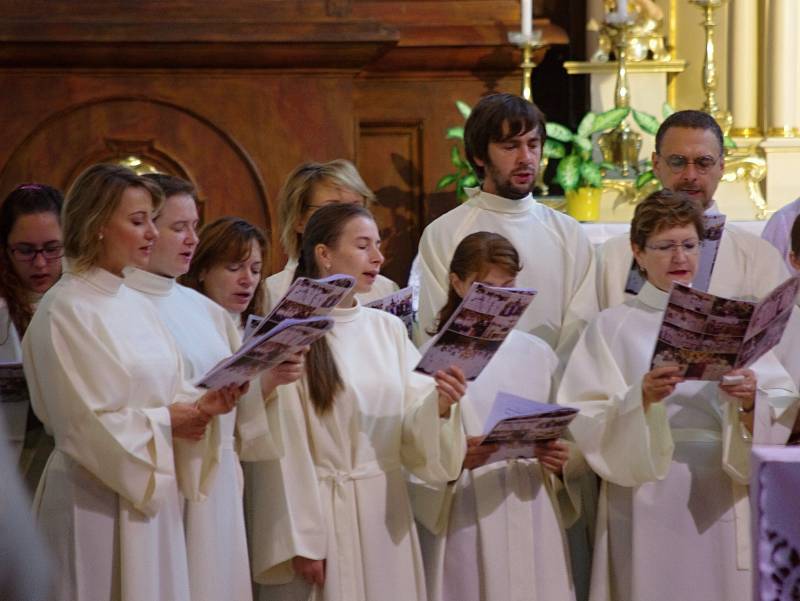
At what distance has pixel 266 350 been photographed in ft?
13.5

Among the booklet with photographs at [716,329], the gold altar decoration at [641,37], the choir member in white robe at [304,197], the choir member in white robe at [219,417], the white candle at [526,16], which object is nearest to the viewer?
the booklet with photographs at [716,329]

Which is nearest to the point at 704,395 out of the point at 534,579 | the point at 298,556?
the point at 534,579

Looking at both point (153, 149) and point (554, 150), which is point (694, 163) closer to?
point (554, 150)

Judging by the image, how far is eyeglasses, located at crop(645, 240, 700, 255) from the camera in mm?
4945

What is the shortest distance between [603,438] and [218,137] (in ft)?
8.49

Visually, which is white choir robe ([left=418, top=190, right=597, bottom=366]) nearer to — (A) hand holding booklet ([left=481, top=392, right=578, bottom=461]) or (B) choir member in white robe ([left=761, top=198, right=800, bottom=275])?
(A) hand holding booklet ([left=481, top=392, right=578, bottom=461])

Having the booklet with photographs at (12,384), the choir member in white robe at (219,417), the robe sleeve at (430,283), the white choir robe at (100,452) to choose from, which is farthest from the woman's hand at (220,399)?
the robe sleeve at (430,283)

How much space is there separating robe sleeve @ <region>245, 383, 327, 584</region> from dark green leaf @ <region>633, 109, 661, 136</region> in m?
2.64

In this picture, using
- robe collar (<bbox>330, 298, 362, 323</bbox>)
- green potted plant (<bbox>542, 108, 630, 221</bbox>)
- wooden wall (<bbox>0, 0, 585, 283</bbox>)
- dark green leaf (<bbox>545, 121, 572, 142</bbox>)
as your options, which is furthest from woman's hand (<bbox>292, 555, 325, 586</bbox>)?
dark green leaf (<bbox>545, 121, 572, 142</bbox>)

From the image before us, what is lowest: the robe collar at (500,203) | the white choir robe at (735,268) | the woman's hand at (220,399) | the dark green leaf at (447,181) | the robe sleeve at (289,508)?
the robe sleeve at (289,508)

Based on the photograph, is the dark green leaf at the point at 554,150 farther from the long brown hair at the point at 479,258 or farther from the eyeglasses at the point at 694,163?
the long brown hair at the point at 479,258

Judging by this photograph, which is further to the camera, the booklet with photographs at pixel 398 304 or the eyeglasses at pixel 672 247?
the booklet with photographs at pixel 398 304

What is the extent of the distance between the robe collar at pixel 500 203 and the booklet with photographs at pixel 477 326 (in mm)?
1191

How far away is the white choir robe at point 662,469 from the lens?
15.9ft
